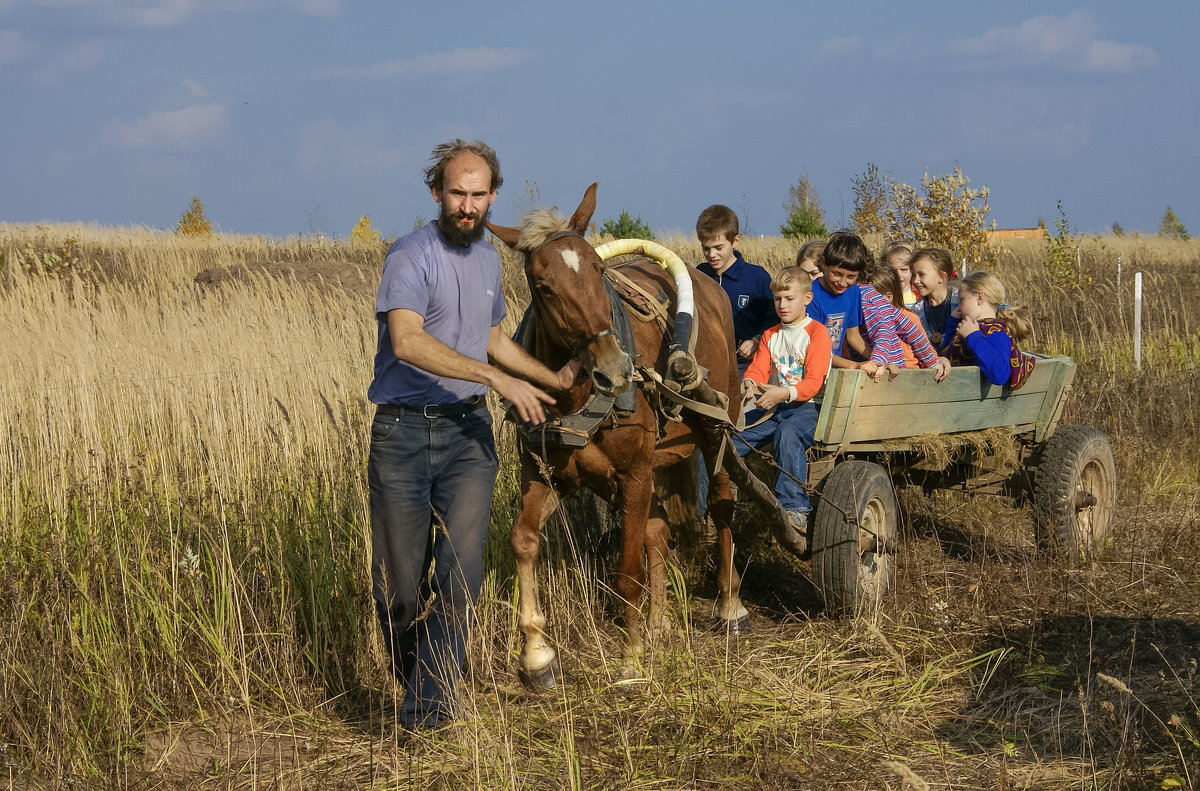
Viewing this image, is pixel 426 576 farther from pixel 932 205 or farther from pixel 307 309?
pixel 932 205

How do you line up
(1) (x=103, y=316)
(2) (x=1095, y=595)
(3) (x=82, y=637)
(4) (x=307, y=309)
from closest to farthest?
(3) (x=82, y=637)
(2) (x=1095, y=595)
(1) (x=103, y=316)
(4) (x=307, y=309)

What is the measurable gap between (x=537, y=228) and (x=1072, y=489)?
419 cm

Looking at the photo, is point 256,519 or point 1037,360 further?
point 1037,360

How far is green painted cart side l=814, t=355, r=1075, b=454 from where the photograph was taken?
17.1 feet

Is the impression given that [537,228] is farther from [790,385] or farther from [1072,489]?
[1072,489]

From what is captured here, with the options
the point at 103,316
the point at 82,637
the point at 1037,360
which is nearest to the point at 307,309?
the point at 103,316

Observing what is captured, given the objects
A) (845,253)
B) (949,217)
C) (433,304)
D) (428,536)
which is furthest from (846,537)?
(949,217)

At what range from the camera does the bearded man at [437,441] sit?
12.3ft

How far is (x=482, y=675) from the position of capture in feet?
15.1

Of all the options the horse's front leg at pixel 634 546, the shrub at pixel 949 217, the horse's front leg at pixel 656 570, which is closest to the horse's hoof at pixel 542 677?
the horse's front leg at pixel 634 546

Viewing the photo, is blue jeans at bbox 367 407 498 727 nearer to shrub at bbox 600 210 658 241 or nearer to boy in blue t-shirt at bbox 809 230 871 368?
boy in blue t-shirt at bbox 809 230 871 368

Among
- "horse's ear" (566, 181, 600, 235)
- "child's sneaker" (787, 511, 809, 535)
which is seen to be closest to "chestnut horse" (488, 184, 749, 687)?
"horse's ear" (566, 181, 600, 235)

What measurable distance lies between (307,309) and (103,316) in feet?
5.33

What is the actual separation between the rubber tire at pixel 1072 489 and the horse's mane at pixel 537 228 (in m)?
3.83
